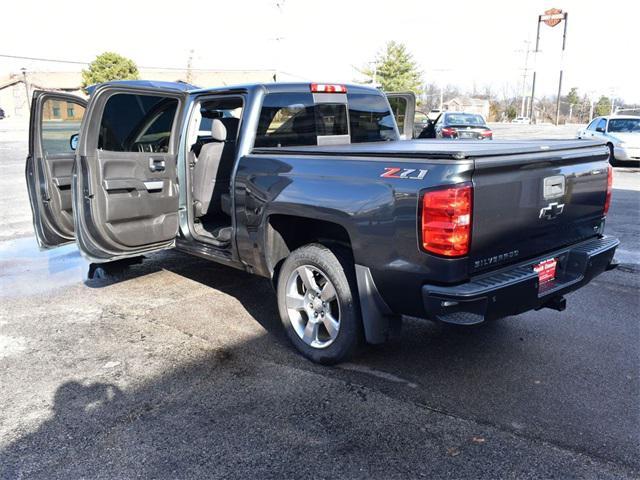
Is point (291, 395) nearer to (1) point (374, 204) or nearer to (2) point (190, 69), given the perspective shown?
(1) point (374, 204)

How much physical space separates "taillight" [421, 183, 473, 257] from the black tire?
78cm

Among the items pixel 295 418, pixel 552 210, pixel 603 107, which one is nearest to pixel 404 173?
pixel 552 210

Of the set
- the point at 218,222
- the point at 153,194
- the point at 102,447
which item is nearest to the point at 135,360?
the point at 102,447

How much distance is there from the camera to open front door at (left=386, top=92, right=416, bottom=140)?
6945mm

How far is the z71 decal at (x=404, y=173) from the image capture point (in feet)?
9.69

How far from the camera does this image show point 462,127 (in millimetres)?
20484

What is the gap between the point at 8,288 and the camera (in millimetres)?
5664

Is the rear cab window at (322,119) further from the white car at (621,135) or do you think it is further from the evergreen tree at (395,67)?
the evergreen tree at (395,67)

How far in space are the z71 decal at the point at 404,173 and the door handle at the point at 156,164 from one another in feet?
8.19

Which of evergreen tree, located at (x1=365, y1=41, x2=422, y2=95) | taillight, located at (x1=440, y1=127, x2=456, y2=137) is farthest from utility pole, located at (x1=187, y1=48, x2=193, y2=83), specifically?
taillight, located at (x1=440, y1=127, x2=456, y2=137)

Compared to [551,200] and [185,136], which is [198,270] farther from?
[551,200]

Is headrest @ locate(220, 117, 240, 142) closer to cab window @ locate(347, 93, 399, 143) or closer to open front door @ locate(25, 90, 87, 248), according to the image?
cab window @ locate(347, 93, 399, 143)

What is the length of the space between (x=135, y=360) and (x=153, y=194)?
1562 mm

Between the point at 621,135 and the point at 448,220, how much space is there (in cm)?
1699
